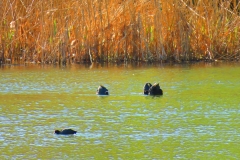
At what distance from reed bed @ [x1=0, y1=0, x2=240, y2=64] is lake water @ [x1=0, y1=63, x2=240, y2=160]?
1.26 metres

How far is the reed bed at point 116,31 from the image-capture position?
10312 millimetres

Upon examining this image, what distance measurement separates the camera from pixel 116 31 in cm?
1040

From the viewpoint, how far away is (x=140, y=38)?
33.9 ft

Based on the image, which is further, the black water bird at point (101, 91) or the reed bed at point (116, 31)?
the reed bed at point (116, 31)

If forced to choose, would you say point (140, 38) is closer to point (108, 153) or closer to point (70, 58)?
point (70, 58)

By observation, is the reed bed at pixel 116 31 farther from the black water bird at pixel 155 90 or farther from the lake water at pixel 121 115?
the black water bird at pixel 155 90

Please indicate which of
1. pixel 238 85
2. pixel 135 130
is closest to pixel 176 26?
pixel 238 85

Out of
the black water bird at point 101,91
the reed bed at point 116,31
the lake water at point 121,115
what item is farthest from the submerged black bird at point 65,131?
the reed bed at point 116,31

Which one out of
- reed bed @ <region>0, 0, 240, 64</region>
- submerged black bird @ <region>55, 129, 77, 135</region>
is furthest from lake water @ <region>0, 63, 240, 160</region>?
reed bed @ <region>0, 0, 240, 64</region>

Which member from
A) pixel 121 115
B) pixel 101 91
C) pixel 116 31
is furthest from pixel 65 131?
pixel 116 31

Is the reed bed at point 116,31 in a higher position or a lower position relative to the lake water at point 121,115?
higher

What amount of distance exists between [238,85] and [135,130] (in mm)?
2780

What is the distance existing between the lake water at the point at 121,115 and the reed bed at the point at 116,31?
49.5 inches

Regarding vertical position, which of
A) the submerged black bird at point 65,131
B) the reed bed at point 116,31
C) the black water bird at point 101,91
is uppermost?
the reed bed at point 116,31
